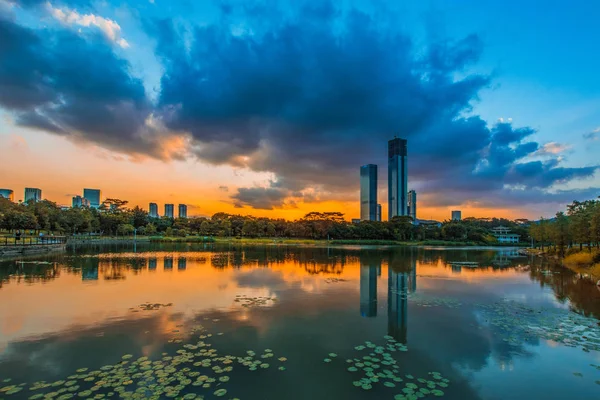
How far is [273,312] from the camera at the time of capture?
12.2 meters

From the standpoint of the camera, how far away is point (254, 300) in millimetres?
14188

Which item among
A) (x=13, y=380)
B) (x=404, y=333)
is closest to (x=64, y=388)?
(x=13, y=380)

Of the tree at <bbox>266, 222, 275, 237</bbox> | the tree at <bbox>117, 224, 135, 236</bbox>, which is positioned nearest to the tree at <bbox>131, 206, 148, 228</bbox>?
the tree at <bbox>117, 224, 135, 236</bbox>

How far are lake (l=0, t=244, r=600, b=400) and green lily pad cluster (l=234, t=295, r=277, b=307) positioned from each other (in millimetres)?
94

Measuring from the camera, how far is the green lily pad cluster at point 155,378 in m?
5.71

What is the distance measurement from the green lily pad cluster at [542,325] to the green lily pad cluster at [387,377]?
419 cm

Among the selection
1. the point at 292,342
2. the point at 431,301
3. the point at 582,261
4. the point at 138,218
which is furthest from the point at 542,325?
the point at 138,218

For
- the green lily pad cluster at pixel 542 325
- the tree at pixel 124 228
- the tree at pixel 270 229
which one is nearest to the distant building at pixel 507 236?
the tree at pixel 270 229

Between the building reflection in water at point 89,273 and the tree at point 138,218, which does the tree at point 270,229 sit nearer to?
the tree at point 138,218

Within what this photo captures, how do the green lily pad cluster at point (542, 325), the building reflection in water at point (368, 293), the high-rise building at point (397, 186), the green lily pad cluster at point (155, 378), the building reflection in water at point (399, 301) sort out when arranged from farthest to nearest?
A: the high-rise building at point (397, 186) → the building reflection in water at point (368, 293) → the building reflection in water at point (399, 301) → the green lily pad cluster at point (542, 325) → the green lily pad cluster at point (155, 378)

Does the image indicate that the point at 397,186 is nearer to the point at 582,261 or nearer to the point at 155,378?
the point at 582,261

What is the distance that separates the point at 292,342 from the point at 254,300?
564cm

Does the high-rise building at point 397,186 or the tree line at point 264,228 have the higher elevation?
the high-rise building at point 397,186

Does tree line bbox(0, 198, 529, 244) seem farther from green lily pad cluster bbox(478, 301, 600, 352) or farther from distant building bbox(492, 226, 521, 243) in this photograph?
green lily pad cluster bbox(478, 301, 600, 352)
